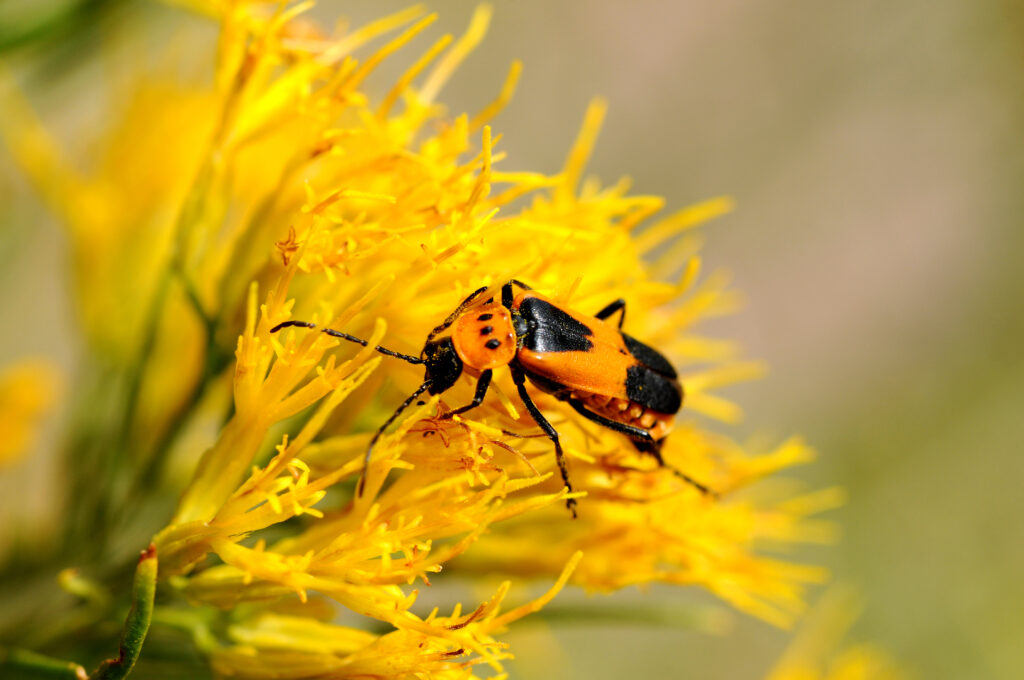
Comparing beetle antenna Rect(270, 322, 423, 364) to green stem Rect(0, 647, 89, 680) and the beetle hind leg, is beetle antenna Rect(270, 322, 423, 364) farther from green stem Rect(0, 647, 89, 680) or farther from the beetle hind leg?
green stem Rect(0, 647, 89, 680)

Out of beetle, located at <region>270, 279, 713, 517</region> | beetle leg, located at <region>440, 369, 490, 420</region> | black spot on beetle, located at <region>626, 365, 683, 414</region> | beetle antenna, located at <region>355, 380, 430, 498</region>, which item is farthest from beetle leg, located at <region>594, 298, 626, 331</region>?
beetle antenna, located at <region>355, 380, 430, 498</region>

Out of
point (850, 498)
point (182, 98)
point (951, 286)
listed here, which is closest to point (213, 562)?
point (182, 98)

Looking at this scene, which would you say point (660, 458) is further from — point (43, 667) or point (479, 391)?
point (43, 667)

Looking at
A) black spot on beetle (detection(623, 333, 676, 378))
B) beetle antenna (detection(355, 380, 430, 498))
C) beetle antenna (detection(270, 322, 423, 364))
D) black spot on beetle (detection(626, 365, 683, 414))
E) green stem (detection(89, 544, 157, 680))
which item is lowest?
green stem (detection(89, 544, 157, 680))

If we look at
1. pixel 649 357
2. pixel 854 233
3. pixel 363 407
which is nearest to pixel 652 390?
pixel 649 357

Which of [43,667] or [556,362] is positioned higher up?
[556,362]

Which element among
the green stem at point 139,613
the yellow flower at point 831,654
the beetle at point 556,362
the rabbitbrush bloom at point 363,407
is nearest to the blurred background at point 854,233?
the yellow flower at point 831,654
